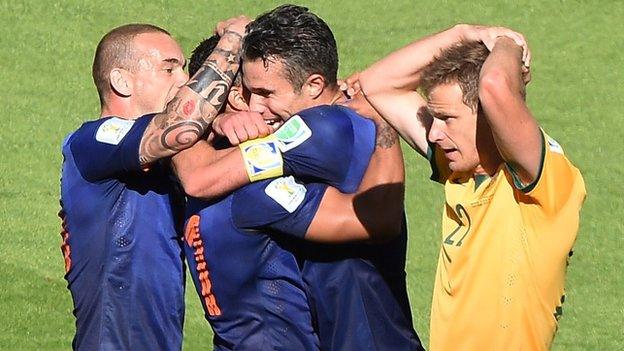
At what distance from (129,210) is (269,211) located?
2.32 feet

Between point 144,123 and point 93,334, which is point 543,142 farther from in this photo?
point 93,334

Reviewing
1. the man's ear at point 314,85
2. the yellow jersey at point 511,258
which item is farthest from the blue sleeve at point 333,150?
the yellow jersey at point 511,258

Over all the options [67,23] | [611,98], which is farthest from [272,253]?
[67,23]

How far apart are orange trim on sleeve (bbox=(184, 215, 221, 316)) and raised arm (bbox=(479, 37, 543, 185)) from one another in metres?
1.25

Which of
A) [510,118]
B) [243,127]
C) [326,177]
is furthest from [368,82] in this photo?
[510,118]

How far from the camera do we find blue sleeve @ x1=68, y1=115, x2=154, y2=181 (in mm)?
4711

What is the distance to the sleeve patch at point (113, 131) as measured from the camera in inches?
188

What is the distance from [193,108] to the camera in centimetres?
468

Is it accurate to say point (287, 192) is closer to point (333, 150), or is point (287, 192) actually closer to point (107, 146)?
point (333, 150)

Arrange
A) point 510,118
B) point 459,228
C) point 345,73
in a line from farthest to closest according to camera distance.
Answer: point 345,73
point 459,228
point 510,118

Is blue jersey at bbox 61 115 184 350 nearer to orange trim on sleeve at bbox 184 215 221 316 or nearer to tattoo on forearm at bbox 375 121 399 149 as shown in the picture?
orange trim on sleeve at bbox 184 215 221 316

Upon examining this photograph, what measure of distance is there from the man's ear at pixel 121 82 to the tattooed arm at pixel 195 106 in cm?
43

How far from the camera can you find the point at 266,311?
15.3 feet

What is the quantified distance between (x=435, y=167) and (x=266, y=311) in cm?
82
